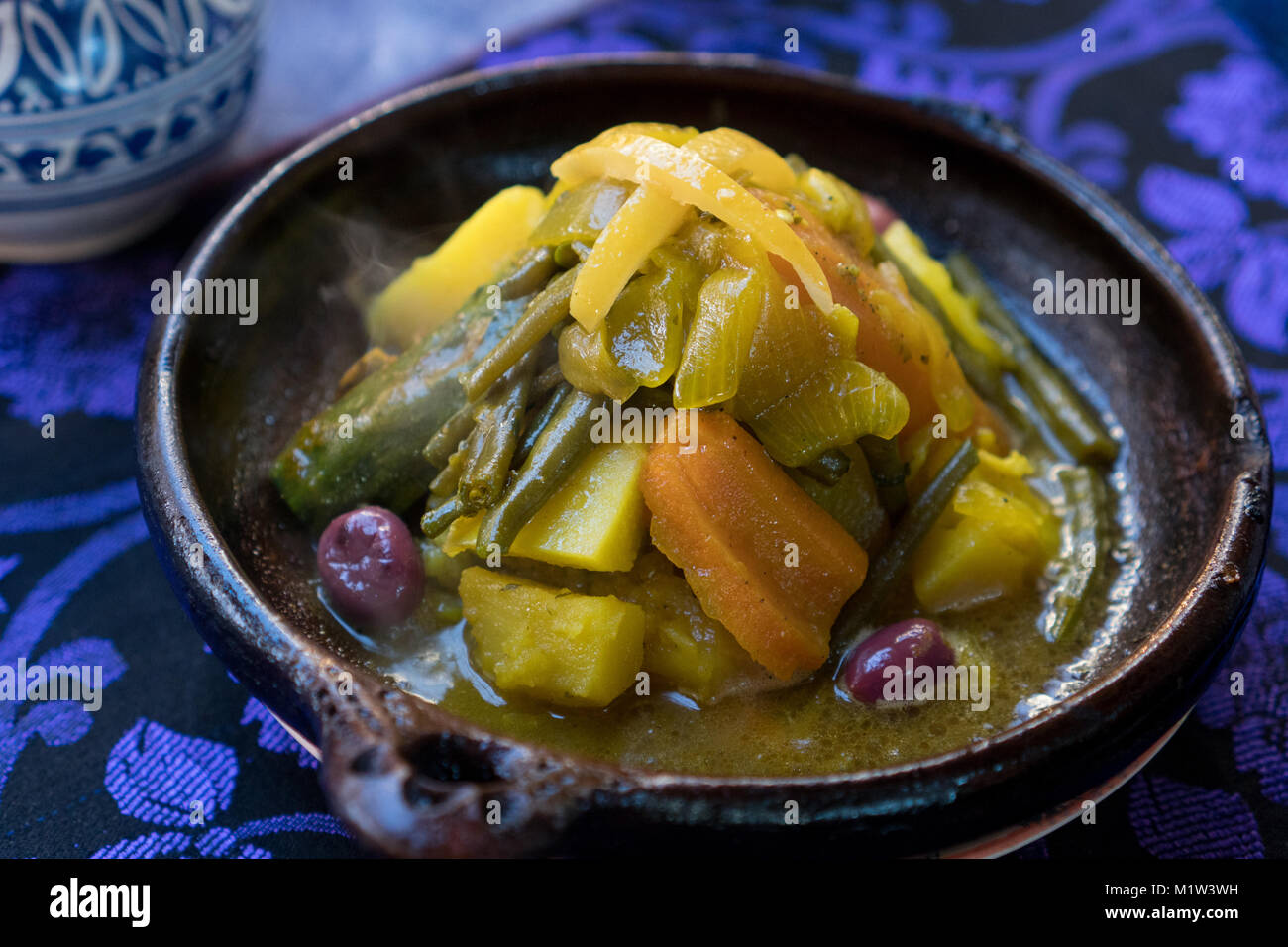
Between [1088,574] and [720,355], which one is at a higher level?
[720,355]

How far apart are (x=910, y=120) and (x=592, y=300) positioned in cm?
149

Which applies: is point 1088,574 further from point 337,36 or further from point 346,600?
point 337,36

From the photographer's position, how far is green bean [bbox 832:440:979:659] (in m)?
2.35

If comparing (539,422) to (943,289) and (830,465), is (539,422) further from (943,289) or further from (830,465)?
(943,289)

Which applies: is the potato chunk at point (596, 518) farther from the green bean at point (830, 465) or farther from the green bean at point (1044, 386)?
the green bean at point (1044, 386)

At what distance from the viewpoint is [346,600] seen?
2.27m

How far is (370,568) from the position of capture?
2254mm

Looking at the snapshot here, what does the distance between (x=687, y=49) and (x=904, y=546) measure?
2653mm

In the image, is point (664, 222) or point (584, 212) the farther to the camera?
point (584, 212)

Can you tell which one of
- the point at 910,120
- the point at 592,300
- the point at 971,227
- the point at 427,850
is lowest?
the point at 427,850

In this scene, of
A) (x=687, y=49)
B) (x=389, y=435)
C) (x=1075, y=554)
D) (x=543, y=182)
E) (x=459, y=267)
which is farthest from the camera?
(x=687, y=49)

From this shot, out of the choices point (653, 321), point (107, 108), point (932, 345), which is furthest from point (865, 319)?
point (107, 108)

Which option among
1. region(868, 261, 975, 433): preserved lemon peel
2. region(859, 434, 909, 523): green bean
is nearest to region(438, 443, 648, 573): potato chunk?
region(859, 434, 909, 523): green bean
